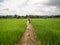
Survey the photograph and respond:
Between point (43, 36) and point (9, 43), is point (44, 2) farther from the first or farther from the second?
point (9, 43)

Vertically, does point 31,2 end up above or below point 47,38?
above

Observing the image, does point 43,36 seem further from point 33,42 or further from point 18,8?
point 18,8

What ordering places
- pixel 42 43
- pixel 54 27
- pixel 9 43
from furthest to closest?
pixel 54 27
pixel 42 43
pixel 9 43

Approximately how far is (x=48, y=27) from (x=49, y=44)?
0.73 m

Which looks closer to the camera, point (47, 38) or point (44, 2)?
point (47, 38)

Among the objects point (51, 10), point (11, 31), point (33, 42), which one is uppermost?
point (51, 10)

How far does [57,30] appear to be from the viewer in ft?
15.1

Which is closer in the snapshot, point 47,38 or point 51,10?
point 47,38

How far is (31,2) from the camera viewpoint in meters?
4.88

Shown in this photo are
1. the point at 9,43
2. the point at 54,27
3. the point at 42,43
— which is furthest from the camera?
the point at 54,27

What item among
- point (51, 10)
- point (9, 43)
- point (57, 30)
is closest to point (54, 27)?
point (57, 30)

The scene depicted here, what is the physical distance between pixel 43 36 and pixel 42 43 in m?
0.26

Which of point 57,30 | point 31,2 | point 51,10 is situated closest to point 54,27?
point 57,30

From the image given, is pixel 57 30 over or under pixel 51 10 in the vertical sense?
under
